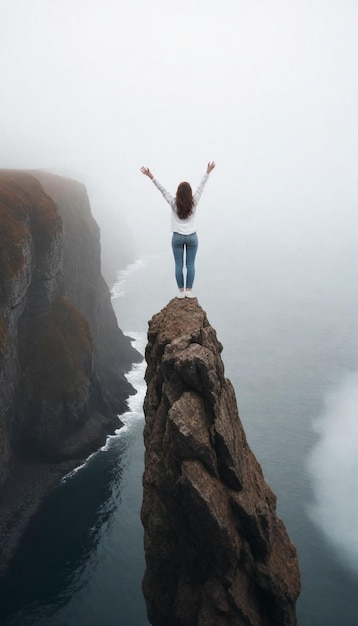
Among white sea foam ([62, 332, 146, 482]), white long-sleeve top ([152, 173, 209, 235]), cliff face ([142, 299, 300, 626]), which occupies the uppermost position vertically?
white sea foam ([62, 332, 146, 482])

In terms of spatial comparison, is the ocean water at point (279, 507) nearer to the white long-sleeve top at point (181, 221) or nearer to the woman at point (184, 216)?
the woman at point (184, 216)

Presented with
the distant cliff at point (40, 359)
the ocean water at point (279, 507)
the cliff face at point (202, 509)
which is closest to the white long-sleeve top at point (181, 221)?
the cliff face at point (202, 509)

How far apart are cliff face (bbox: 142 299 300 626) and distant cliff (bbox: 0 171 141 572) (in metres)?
43.8

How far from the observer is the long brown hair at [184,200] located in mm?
23944

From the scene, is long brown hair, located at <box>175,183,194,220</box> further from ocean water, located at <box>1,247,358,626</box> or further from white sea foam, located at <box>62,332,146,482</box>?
white sea foam, located at <box>62,332,146,482</box>

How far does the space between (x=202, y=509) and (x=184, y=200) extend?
15081 mm

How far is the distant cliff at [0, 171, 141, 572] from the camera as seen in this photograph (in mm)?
74188

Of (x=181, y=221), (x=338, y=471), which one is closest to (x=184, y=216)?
(x=181, y=221)

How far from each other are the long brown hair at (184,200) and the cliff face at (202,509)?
272 inches

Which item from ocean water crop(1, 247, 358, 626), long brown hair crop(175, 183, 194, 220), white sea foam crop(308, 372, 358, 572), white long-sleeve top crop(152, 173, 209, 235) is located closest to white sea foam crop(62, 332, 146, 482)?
ocean water crop(1, 247, 358, 626)

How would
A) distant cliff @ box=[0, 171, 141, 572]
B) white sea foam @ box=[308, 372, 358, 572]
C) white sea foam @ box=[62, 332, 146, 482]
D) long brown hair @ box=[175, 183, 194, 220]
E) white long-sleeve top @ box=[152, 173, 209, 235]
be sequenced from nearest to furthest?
long brown hair @ box=[175, 183, 194, 220] < white long-sleeve top @ box=[152, 173, 209, 235] < white sea foam @ box=[308, 372, 358, 572] < distant cliff @ box=[0, 171, 141, 572] < white sea foam @ box=[62, 332, 146, 482]

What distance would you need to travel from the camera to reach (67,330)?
9306 centimetres

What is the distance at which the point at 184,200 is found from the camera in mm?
24188

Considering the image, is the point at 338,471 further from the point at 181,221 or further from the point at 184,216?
the point at 184,216
